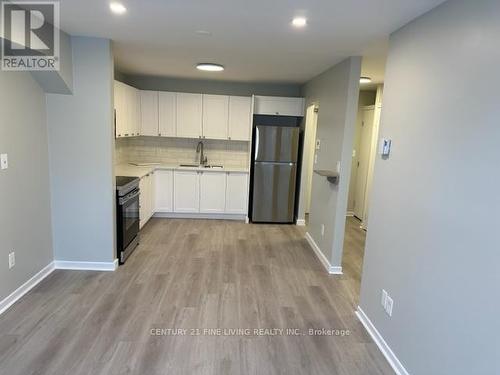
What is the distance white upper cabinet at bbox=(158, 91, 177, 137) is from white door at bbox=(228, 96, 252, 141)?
3.22 feet

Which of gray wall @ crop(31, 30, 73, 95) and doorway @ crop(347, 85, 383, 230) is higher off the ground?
gray wall @ crop(31, 30, 73, 95)

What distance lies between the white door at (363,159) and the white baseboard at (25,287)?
190 inches

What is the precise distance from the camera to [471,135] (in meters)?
1.66

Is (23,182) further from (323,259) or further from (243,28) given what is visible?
(323,259)

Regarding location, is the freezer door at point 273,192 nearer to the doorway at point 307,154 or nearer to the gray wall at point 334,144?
the doorway at point 307,154

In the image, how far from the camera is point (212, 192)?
5.69 meters

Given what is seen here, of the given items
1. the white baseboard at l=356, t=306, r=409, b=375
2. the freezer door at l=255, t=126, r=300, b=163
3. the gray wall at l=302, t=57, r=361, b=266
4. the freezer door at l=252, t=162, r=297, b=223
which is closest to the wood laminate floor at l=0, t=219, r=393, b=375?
the white baseboard at l=356, t=306, r=409, b=375

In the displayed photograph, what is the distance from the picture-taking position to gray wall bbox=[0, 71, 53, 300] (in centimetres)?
268

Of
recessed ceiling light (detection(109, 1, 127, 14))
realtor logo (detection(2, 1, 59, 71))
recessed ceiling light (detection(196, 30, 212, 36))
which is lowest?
realtor logo (detection(2, 1, 59, 71))

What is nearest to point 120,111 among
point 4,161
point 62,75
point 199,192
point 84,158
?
point 84,158

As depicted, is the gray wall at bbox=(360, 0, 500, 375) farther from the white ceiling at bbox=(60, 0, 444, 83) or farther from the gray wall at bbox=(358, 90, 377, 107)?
the gray wall at bbox=(358, 90, 377, 107)

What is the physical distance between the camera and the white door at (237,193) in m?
5.67

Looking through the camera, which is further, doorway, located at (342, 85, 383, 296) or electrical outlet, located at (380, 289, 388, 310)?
doorway, located at (342, 85, 383, 296)

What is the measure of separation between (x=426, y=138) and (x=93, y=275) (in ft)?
10.9
